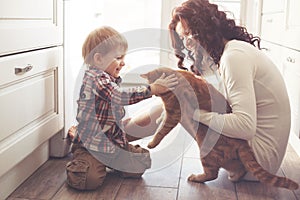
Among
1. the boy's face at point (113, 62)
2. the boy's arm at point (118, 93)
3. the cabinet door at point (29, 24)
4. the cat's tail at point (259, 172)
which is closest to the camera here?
the cabinet door at point (29, 24)

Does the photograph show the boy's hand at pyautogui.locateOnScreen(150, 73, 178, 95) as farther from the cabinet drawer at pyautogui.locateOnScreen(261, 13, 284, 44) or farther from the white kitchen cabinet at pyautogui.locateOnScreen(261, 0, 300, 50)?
the cabinet drawer at pyautogui.locateOnScreen(261, 13, 284, 44)

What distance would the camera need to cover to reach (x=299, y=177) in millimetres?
1762

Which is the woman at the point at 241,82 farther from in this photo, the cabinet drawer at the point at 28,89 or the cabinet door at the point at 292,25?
the cabinet drawer at the point at 28,89

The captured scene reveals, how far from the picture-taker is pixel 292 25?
6.17 feet

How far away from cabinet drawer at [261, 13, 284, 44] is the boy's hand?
0.74 meters

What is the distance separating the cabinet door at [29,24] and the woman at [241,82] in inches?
17.3

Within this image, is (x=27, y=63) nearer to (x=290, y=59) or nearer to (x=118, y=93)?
(x=118, y=93)

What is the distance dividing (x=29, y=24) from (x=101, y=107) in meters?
0.38

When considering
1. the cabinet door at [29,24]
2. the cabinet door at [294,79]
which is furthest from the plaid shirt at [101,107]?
the cabinet door at [294,79]

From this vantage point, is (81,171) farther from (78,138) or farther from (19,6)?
(19,6)

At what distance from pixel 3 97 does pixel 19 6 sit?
0.93ft

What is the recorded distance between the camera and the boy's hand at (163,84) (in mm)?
1577

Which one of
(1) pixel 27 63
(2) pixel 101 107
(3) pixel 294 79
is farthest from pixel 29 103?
(3) pixel 294 79

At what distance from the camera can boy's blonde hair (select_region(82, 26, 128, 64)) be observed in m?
1.70
